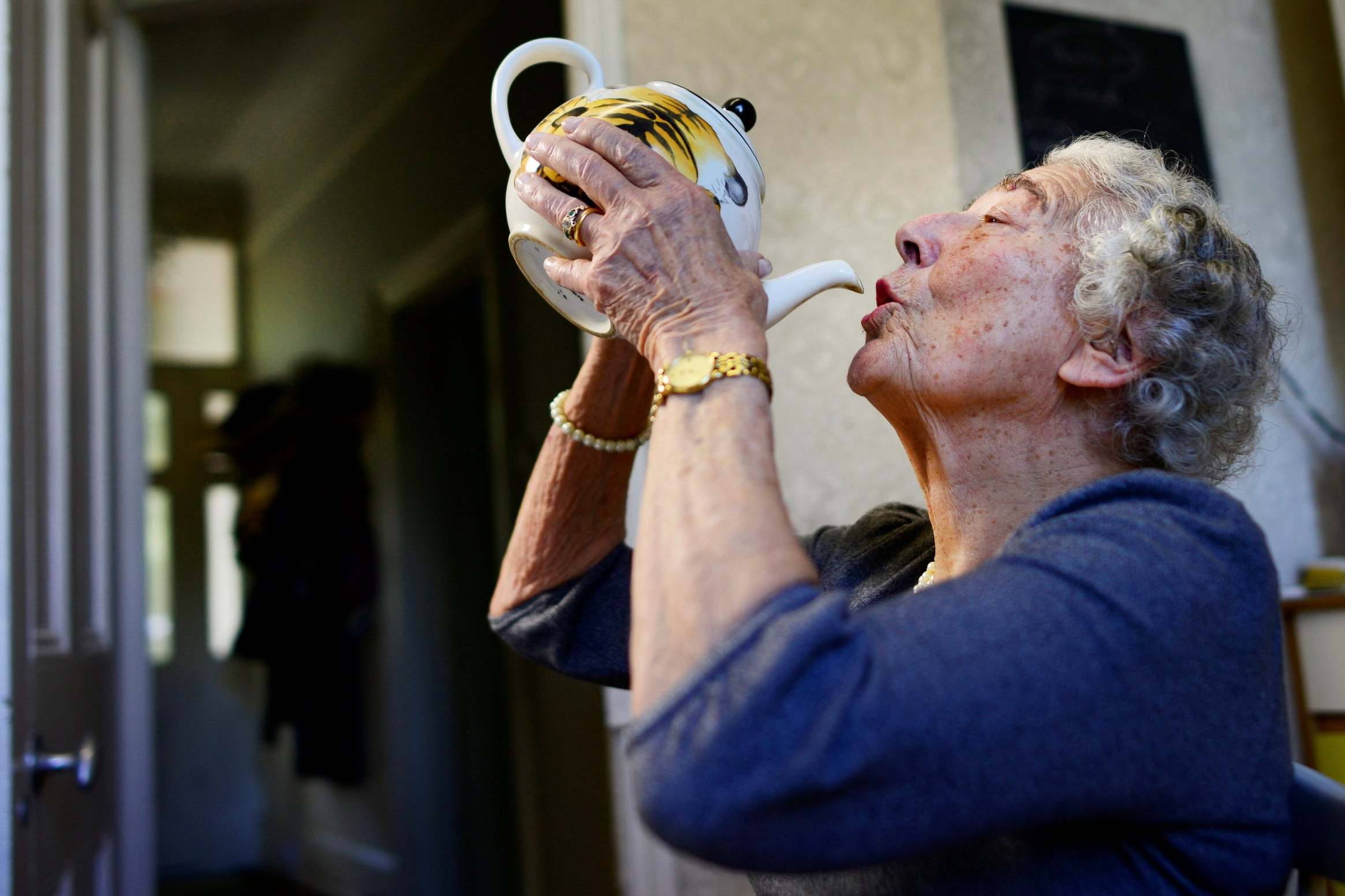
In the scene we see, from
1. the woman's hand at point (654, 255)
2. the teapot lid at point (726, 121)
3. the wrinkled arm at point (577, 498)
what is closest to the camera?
the woman's hand at point (654, 255)

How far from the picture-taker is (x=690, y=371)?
59 centimetres

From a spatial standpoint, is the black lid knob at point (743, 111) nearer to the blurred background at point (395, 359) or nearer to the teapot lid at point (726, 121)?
the teapot lid at point (726, 121)

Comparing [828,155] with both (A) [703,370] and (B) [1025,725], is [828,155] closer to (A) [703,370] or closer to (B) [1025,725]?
(A) [703,370]

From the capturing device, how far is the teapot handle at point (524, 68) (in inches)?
29.2

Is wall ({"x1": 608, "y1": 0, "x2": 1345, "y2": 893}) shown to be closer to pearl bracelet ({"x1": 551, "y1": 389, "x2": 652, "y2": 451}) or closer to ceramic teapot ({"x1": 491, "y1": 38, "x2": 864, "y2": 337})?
pearl bracelet ({"x1": 551, "y1": 389, "x2": 652, "y2": 451})

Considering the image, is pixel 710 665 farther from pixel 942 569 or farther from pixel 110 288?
pixel 110 288

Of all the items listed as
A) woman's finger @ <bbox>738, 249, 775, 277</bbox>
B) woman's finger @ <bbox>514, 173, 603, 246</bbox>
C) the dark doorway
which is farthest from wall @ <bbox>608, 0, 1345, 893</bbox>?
the dark doorway

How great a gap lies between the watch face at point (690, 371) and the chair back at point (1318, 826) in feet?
1.59

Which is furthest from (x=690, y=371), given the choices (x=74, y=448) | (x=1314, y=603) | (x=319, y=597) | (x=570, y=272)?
(x=319, y=597)

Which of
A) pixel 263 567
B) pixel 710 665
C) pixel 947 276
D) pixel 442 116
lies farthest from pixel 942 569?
pixel 263 567

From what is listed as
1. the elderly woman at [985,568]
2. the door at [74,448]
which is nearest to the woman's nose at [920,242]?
the elderly woman at [985,568]

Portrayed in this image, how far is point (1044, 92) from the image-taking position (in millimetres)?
1936

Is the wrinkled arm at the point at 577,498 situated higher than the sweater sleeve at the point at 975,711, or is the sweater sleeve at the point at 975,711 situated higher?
the wrinkled arm at the point at 577,498

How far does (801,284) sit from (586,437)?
0.32 m
